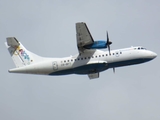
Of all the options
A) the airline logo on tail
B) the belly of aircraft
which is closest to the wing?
the belly of aircraft

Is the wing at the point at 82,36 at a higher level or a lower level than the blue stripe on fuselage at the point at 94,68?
higher

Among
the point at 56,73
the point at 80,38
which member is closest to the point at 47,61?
the point at 56,73

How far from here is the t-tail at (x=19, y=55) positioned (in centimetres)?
4297

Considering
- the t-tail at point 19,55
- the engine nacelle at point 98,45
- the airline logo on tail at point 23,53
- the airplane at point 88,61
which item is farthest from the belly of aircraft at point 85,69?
the airline logo on tail at point 23,53

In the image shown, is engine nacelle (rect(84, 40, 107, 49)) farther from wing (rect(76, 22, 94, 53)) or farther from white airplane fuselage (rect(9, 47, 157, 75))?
white airplane fuselage (rect(9, 47, 157, 75))

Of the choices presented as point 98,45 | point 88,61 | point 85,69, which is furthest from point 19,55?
point 98,45

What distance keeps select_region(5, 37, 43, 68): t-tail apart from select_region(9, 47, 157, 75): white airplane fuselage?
2.95ft

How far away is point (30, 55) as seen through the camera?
4353 centimetres

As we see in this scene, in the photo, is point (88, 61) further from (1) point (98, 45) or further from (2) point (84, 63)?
(1) point (98, 45)

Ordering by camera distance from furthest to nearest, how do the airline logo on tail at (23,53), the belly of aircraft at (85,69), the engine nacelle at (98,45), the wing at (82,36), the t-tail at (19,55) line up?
the airline logo on tail at (23,53)
the t-tail at (19,55)
the engine nacelle at (98,45)
the belly of aircraft at (85,69)
the wing at (82,36)

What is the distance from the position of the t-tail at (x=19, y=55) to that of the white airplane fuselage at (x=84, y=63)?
35.4 inches

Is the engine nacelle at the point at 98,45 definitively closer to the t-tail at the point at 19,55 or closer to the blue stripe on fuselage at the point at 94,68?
the blue stripe on fuselage at the point at 94,68

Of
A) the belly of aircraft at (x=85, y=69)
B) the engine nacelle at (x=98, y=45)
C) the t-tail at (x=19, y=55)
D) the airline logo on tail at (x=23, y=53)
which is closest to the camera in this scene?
the belly of aircraft at (x=85, y=69)

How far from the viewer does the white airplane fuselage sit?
41781 mm
